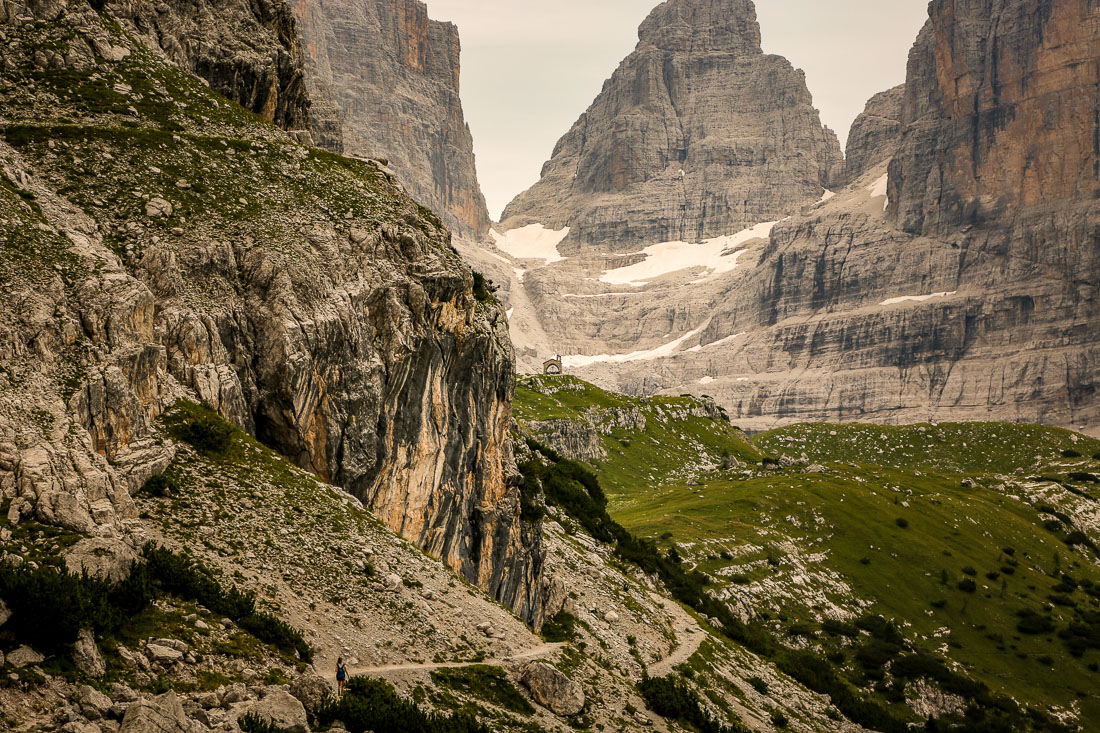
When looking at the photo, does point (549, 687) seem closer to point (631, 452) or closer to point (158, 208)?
point (158, 208)

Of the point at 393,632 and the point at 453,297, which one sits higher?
the point at 453,297

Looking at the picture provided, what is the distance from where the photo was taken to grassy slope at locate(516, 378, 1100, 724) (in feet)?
375

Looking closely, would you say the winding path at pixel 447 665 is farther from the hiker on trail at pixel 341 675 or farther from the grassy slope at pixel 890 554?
the grassy slope at pixel 890 554

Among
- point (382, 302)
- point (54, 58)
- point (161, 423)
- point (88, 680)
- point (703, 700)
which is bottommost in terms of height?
point (703, 700)

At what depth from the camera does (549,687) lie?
133 feet

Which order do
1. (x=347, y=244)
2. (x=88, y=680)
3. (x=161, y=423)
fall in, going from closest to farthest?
(x=88, y=680) < (x=161, y=423) < (x=347, y=244)

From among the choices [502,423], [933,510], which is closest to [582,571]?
[502,423]

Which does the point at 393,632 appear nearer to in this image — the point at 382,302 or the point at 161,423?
the point at 161,423

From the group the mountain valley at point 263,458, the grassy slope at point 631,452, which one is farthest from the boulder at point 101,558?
the grassy slope at point 631,452

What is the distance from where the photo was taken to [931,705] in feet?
329

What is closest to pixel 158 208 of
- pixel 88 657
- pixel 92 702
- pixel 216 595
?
pixel 216 595

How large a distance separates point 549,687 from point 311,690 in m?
14.0

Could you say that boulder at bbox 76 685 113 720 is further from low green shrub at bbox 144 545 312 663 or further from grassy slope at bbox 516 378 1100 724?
grassy slope at bbox 516 378 1100 724

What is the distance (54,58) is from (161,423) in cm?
2559
